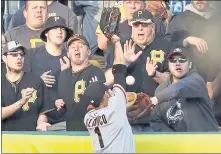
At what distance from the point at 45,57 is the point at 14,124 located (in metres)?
0.68

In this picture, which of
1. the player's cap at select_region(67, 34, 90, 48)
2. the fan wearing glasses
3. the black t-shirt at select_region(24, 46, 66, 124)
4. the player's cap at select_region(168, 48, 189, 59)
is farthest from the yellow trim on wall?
the player's cap at select_region(67, 34, 90, 48)

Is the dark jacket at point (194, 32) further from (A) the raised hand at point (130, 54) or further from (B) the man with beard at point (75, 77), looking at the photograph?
(B) the man with beard at point (75, 77)

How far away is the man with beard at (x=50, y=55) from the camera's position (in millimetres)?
6156

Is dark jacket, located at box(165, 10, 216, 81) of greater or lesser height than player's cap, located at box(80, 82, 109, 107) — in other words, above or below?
above

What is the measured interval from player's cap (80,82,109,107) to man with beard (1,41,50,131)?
17.3 inches

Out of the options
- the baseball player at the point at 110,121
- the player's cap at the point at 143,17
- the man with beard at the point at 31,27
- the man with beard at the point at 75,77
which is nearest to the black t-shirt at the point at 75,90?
the man with beard at the point at 75,77

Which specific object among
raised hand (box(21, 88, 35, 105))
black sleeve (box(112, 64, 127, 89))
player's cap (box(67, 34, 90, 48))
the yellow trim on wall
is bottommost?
the yellow trim on wall

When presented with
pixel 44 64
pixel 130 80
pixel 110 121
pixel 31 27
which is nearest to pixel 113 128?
pixel 110 121

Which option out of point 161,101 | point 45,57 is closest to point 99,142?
point 161,101

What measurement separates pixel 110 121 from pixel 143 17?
3.74ft

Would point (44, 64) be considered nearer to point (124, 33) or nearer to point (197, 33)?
point (124, 33)

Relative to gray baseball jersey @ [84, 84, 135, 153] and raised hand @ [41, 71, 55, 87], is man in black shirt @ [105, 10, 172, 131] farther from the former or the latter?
raised hand @ [41, 71, 55, 87]

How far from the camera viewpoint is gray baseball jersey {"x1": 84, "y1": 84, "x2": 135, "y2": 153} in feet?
17.9

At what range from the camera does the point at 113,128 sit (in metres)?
5.48
